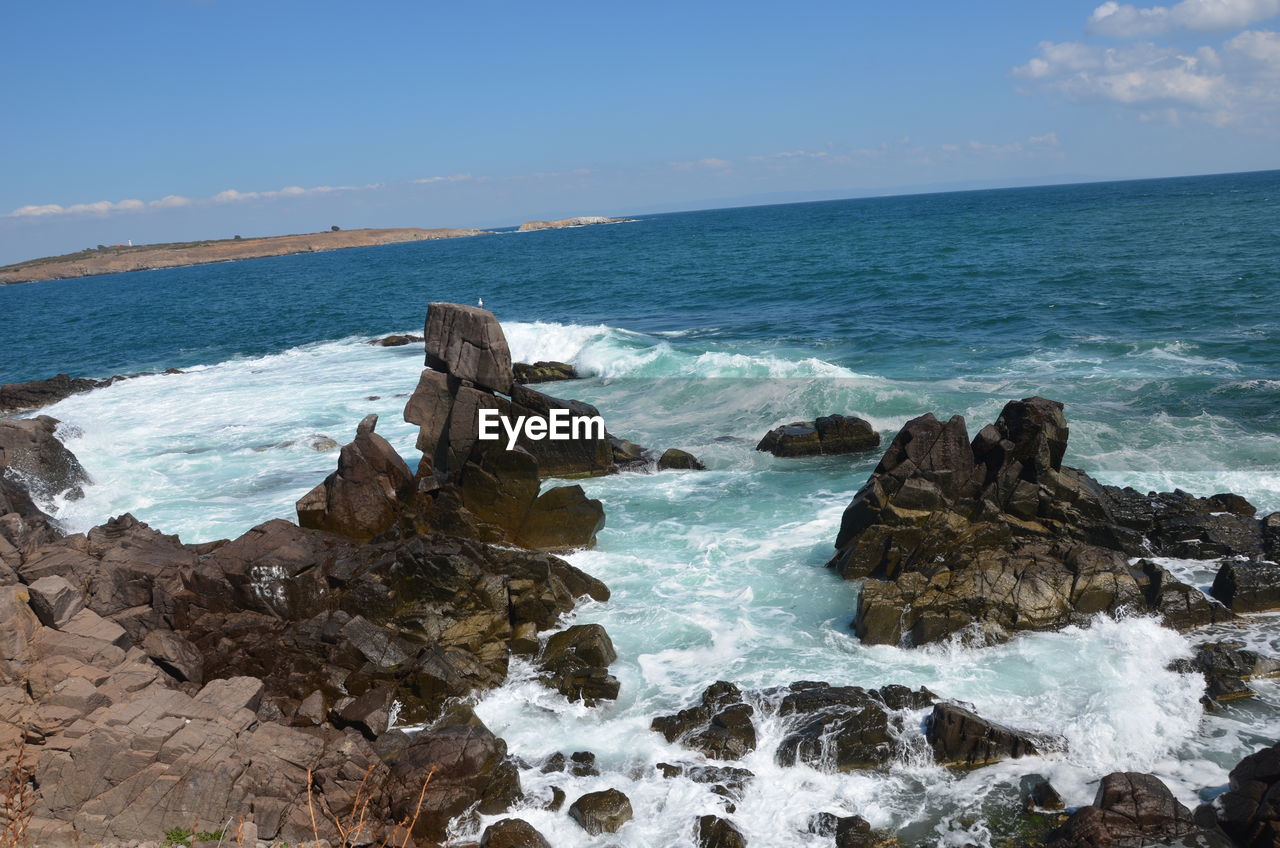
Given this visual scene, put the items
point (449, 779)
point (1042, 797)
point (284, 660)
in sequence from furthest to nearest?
point (284, 660) < point (449, 779) < point (1042, 797)

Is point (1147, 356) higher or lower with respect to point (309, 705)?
higher

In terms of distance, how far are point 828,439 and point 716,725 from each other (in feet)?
43.1

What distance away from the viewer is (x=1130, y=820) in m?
9.81

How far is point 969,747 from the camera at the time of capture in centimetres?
1145

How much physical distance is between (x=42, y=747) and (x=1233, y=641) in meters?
16.7

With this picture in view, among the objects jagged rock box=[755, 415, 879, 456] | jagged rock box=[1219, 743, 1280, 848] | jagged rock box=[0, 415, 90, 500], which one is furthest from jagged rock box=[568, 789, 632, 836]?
jagged rock box=[0, 415, 90, 500]

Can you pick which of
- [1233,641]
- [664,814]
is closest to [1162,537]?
[1233,641]

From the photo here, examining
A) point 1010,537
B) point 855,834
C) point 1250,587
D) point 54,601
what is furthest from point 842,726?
point 54,601

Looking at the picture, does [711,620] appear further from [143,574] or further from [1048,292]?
[1048,292]

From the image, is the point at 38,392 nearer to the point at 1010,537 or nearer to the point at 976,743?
the point at 1010,537

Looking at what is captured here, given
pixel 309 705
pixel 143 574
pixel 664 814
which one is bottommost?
pixel 664 814

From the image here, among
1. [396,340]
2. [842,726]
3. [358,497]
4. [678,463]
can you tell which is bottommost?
[842,726]

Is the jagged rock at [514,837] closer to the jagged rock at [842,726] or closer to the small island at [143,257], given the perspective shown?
the jagged rock at [842,726]

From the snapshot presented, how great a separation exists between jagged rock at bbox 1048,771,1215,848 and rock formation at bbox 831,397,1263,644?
13.9ft
